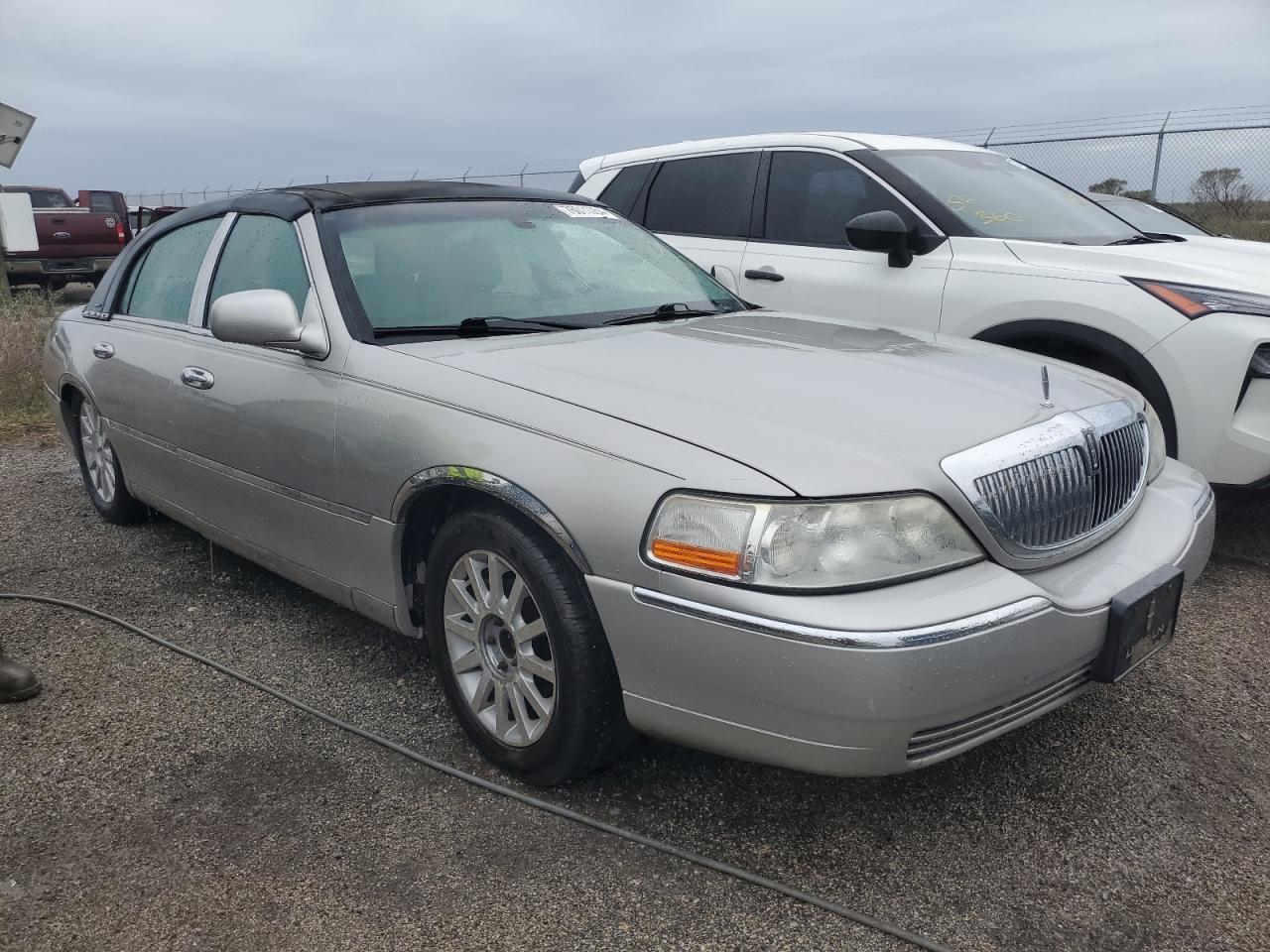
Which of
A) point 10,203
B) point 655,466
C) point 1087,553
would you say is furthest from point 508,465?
point 10,203

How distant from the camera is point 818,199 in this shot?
17.9ft

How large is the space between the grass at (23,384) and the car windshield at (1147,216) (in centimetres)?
761

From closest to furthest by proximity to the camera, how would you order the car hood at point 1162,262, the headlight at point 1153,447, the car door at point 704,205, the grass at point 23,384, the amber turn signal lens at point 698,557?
the amber turn signal lens at point 698,557 < the headlight at point 1153,447 < the car hood at point 1162,262 < the car door at point 704,205 < the grass at point 23,384

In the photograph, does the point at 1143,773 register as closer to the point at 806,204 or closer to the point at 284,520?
the point at 284,520

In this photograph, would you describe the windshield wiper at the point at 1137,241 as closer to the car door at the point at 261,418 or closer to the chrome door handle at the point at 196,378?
the car door at the point at 261,418

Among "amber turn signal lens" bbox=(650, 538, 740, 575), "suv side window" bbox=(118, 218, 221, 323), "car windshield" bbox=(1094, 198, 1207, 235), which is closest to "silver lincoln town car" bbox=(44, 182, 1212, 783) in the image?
"amber turn signal lens" bbox=(650, 538, 740, 575)

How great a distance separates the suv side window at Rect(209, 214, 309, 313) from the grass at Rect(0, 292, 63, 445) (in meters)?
4.27

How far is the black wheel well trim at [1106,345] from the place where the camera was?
4.20m

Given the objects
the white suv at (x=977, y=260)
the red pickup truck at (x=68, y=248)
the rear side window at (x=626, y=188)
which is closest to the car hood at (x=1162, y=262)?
the white suv at (x=977, y=260)

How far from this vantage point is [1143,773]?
9.33 ft

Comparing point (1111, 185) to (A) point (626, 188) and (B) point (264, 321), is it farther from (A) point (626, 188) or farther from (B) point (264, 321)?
(B) point (264, 321)

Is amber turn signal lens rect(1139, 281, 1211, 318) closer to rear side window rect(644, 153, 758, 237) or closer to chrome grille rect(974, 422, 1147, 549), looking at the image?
chrome grille rect(974, 422, 1147, 549)

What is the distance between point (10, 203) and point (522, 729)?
989 cm

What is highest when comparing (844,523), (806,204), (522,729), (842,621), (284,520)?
(806,204)
